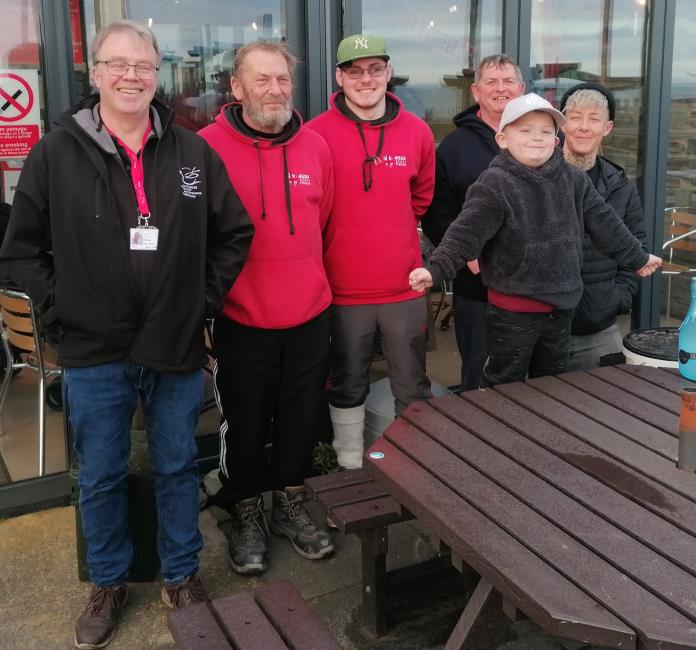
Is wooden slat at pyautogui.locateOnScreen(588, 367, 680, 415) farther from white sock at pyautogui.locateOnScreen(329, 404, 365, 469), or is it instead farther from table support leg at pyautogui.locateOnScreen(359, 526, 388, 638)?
white sock at pyautogui.locateOnScreen(329, 404, 365, 469)

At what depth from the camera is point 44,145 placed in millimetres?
2531

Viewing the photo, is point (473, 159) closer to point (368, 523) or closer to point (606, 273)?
point (606, 273)

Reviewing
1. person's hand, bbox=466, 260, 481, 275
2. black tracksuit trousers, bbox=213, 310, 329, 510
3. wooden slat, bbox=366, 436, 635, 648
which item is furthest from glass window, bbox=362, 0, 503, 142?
wooden slat, bbox=366, 436, 635, 648

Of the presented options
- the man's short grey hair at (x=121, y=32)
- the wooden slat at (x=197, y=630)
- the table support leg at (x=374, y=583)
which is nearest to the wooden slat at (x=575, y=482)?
the table support leg at (x=374, y=583)

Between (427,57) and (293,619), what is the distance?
119 inches

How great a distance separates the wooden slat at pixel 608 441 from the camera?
6.95 ft

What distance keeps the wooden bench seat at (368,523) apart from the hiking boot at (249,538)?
45 centimetres

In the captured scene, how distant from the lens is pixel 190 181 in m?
2.64

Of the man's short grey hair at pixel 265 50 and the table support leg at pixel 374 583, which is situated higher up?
the man's short grey hair at pixel 265 50

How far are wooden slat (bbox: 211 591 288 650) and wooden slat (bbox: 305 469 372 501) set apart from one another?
67cm

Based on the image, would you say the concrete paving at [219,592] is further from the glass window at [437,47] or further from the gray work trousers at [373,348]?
the glass window at [437,47]

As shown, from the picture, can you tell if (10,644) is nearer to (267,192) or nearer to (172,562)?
(172,562)

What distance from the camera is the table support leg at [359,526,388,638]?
275cm

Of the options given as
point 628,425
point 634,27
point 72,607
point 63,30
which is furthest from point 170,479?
point 634,27
